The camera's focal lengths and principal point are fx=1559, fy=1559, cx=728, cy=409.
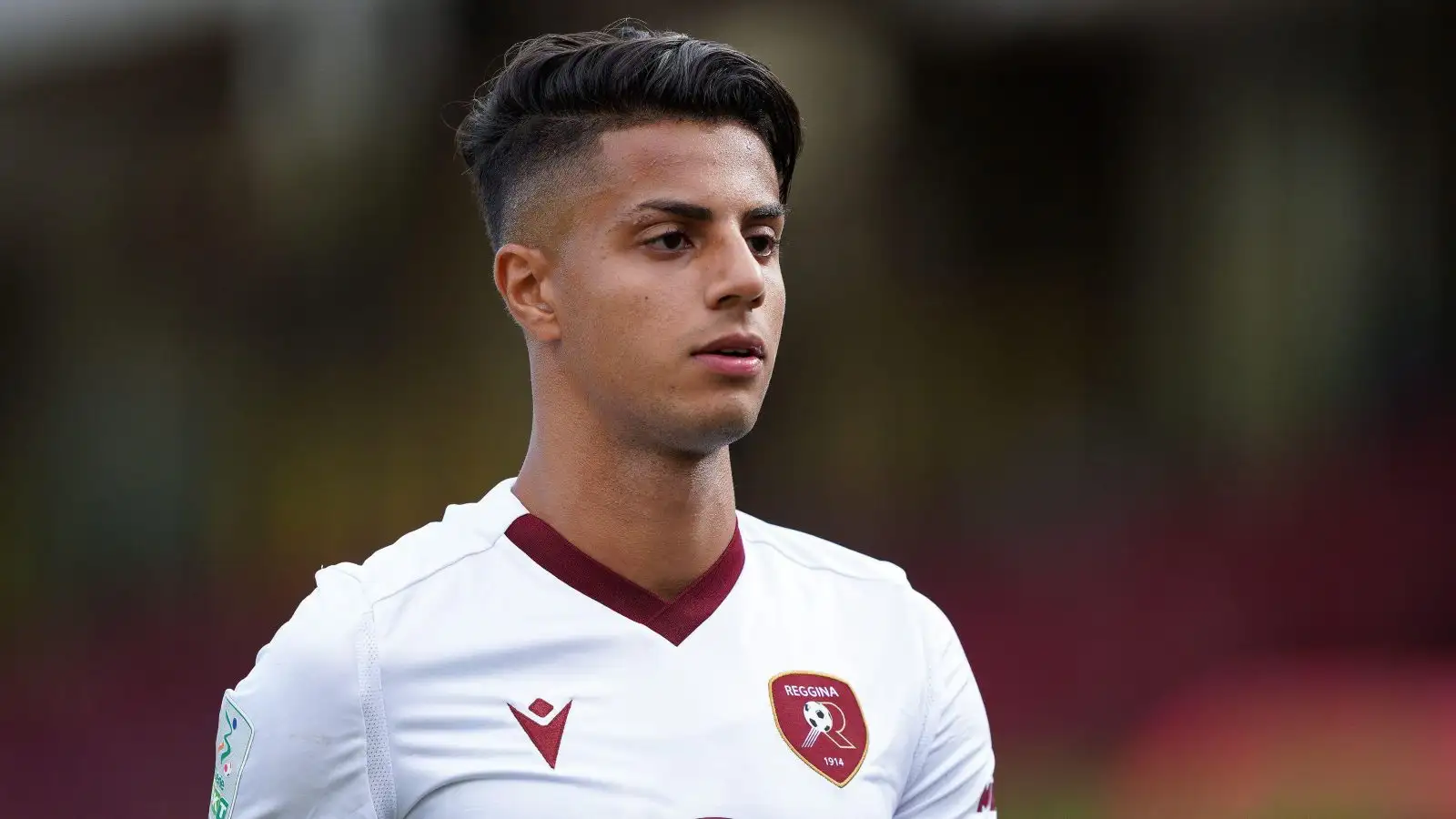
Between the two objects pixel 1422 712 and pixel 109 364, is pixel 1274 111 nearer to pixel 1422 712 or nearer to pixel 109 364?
pixel 1422 712

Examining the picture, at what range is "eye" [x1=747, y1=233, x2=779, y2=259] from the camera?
254 cm

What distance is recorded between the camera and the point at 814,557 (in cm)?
280

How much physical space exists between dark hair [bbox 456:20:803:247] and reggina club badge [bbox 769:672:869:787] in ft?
2.81

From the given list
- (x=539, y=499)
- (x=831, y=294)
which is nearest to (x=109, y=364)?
(x=831, y=294)

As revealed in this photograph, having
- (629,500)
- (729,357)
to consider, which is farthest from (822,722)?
(729,357)

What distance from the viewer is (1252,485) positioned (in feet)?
21.2

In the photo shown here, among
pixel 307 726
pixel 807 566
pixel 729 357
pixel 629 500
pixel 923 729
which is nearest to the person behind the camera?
pixel 307 726

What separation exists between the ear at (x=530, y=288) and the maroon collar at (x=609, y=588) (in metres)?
0.31

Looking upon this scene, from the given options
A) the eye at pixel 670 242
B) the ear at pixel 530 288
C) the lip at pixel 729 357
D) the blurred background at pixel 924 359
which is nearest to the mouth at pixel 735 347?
the lip at pixel 729 357

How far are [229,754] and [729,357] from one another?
98 cm

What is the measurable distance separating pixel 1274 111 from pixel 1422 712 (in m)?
2.58

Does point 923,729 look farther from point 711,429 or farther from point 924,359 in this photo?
point 924,359

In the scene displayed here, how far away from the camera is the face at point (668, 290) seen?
93.6 inches

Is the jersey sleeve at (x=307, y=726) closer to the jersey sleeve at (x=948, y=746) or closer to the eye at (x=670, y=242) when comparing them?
the eye at (x=670, y=242)
